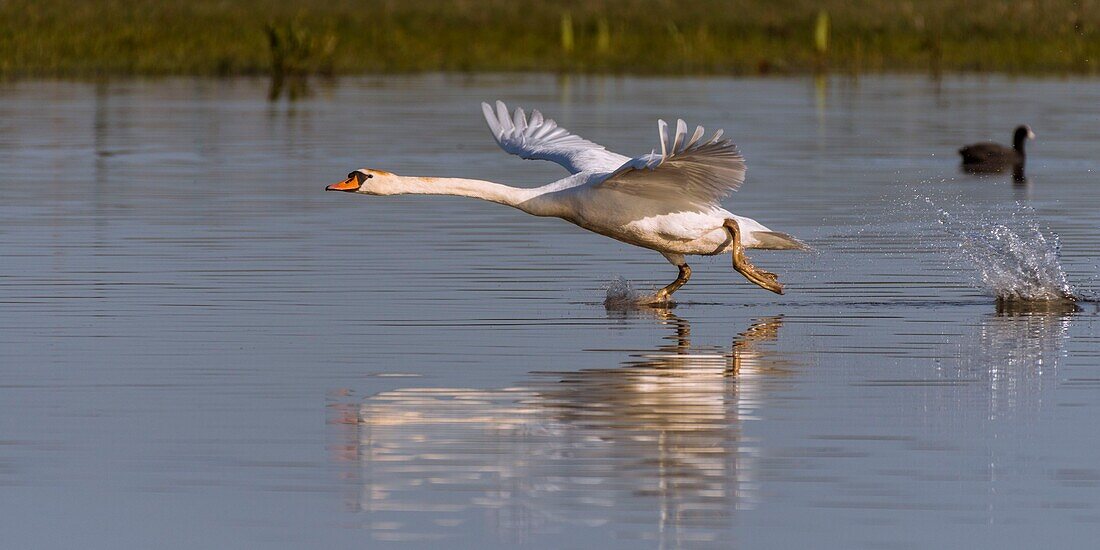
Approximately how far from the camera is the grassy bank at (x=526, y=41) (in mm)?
42156

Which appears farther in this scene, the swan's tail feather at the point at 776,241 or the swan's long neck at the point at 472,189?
the swan's tail feather at the point at 776,241

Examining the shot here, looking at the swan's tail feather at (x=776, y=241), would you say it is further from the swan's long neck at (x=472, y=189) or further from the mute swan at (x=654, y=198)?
the swan's long neck at (x=472, y=189)

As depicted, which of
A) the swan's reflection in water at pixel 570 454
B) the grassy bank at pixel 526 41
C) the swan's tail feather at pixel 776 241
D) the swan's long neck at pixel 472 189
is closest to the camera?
the swan's reflection in water at pixel 570 454

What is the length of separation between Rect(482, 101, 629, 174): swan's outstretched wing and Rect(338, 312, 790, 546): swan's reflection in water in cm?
313

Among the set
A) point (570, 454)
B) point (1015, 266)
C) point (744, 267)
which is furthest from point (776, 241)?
point (570, 454)

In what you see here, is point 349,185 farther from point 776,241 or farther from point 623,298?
point 776,241

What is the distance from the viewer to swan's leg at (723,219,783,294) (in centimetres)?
1228

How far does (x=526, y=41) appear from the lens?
4841cm

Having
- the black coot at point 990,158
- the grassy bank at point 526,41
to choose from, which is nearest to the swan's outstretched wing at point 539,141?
the black coot at point 990,158

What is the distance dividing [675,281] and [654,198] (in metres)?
0.97

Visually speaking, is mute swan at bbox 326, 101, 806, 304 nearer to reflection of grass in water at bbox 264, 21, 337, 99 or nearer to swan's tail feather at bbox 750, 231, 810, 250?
swan's tail feather at bbox 750, 231, 810, 250

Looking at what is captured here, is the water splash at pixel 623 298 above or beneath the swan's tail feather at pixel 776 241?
beneath

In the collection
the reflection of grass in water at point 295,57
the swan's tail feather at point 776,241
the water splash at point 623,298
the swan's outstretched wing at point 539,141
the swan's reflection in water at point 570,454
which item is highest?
the reflection of grass in water at point 295,57

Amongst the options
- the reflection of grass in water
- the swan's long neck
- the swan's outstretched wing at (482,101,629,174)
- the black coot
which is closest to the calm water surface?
the swan's long neck
